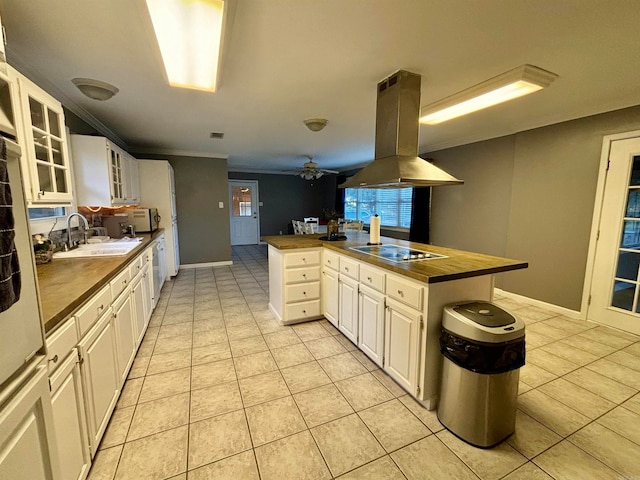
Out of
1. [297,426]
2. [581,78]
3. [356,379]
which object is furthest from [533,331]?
[297,426]

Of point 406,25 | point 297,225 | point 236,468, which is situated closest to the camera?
point 236,468

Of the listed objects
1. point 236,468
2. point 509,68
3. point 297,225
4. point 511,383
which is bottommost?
point 236,468

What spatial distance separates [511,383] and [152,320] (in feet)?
11.1

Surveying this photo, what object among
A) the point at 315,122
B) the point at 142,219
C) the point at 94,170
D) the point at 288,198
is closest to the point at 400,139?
the point at 315,122

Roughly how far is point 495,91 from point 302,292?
8.22 feet

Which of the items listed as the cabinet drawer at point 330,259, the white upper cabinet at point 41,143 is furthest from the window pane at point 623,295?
the white upper cabinet at point 41,143

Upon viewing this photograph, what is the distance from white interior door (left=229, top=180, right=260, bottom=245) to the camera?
830 cm

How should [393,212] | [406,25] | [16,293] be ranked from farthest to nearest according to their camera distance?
[393,212] → [406,25] → [16,293]

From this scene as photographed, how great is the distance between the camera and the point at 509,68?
2.03m

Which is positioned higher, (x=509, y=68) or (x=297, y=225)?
(x=509, y=68)

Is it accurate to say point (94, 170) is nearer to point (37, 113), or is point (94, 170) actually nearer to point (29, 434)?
point (37, 113)

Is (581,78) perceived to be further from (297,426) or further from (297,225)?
(297,225)

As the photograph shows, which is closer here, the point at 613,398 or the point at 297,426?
the point at 297,426

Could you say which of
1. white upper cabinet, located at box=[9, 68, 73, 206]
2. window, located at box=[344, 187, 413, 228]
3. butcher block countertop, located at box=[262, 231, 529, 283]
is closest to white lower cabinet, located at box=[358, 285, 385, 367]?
butcher block countertop, located at box=[262, 231, 529, 283]
